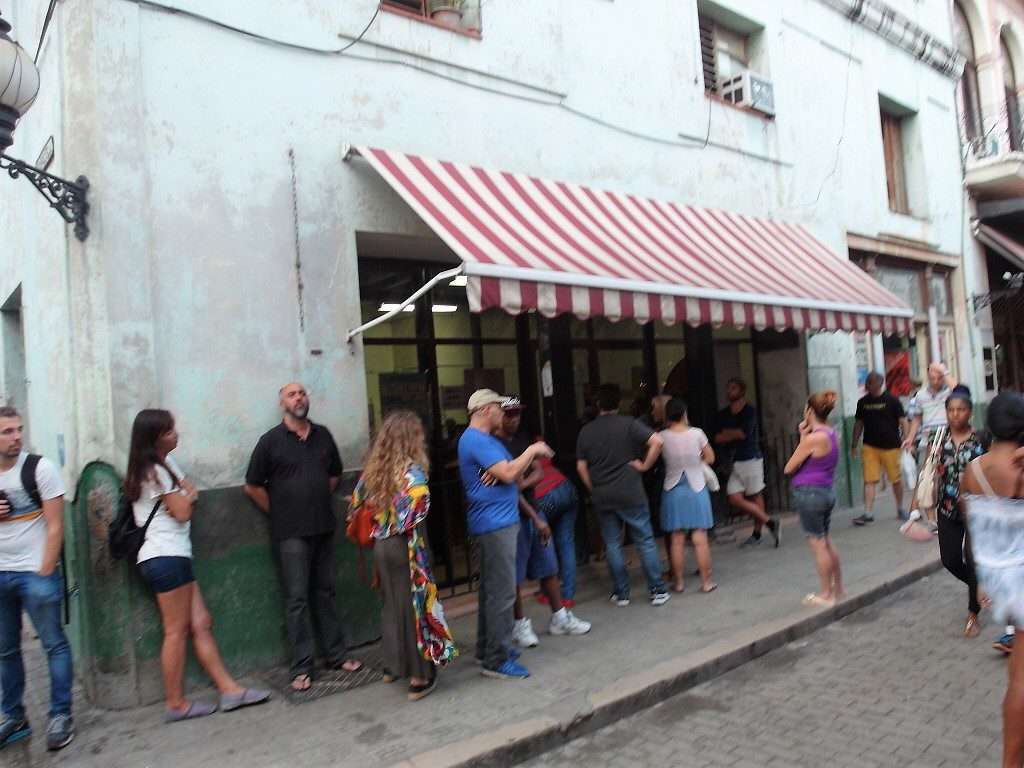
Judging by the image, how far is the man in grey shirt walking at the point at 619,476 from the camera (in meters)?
6.26

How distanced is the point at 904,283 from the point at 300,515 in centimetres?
1071

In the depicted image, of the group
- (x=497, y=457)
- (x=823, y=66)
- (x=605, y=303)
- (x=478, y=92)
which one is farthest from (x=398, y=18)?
(x=823, y=66)

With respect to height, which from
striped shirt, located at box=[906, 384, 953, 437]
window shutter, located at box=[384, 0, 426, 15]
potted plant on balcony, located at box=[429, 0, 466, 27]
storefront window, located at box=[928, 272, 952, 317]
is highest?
window shutter, located at box=[384, 0, 426, 15]

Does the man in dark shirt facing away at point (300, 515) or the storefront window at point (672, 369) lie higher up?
the storefront window at point (672, 369)

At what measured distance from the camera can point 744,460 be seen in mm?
8430

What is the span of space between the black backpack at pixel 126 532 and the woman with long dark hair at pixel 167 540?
2 centimetres

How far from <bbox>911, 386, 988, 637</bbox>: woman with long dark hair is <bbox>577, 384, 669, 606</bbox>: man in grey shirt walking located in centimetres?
204

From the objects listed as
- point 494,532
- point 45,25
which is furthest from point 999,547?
point 45,25

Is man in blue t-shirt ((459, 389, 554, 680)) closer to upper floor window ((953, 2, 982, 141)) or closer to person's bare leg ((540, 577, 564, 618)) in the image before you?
person's bare leg ((540, 577, 564, 618))

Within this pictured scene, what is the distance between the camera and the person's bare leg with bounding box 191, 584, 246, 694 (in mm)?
4676

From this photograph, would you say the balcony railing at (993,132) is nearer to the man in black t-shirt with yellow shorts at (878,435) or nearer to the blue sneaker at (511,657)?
the man in black t-shirt with yellow shorts at (878,435)

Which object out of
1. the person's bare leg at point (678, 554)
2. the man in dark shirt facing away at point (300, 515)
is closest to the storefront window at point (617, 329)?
Answer: the person's bare leg at point (678, 554)

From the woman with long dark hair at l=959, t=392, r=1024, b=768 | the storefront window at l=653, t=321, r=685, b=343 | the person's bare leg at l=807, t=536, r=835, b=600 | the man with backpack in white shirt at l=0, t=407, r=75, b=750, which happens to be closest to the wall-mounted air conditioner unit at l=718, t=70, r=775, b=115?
the storefront window at l=653, t=321, r=685, b=343

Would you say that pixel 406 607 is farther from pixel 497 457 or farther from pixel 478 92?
pixel 478 92
